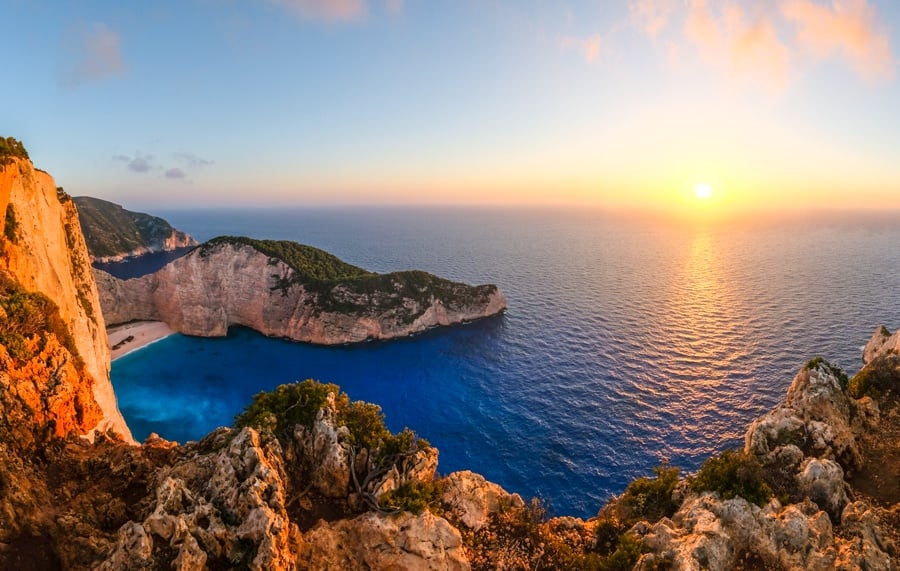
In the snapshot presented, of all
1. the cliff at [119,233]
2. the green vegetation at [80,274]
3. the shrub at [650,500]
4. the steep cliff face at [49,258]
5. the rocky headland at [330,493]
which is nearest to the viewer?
the rocky headland at [330,493]

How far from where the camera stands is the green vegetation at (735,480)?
18938mm

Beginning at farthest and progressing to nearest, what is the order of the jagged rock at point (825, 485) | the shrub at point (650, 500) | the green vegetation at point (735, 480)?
the shrub at point (650, 500) < the jagged rock at point (825, 485) < the green vegetation at point (735, 480)

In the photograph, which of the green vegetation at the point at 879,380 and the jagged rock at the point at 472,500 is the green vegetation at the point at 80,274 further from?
the green vegetation at the point at 879,380

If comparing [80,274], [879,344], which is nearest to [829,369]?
[879,344]

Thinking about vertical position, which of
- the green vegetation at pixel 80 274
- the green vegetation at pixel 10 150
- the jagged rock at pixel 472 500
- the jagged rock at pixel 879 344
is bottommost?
the jagged rock at pixel 879 344

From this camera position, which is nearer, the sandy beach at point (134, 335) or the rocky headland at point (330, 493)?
the rocky headland at point (330, 493)

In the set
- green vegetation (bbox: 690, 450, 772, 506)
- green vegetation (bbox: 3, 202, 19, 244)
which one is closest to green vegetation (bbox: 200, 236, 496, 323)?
→ green vegetation (bbox: 3, 202, 19, 244)

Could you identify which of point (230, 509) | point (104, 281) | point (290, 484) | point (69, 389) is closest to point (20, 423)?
point (69, 389)

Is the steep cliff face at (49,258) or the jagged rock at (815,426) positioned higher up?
the steep cliff face at (49,258)

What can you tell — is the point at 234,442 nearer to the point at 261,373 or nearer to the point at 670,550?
the point at 670,550

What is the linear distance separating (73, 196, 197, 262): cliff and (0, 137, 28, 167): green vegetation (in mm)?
141359

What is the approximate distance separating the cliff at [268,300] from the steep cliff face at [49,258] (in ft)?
146

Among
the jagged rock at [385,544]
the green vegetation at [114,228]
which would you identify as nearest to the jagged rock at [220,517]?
the jagged rock at [385,544]

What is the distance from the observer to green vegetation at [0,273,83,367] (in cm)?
1458
